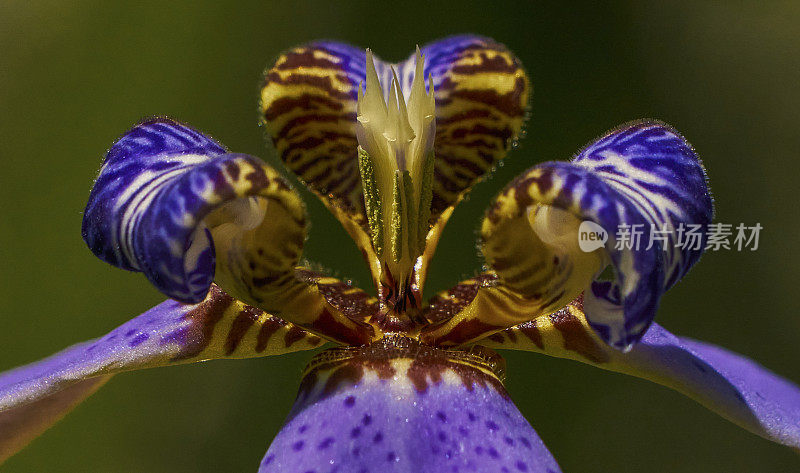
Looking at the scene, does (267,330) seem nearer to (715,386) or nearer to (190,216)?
(190,216)

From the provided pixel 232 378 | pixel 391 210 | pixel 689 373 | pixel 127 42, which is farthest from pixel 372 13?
pixel 689 373

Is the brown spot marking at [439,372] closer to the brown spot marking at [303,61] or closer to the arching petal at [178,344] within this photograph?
the arching petal at [178,344]

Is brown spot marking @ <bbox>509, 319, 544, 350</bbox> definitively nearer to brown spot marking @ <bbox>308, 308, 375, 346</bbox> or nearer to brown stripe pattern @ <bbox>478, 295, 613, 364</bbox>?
brown stripe pattern @ <bbox>478, 295, 613, 364</bbox>

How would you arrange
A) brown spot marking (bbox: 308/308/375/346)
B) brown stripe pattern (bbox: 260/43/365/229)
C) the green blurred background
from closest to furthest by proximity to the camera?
brown spot marking (bbox: 308/308/375/346) → brown stripe pattern (bbox: 260/43/365/229) → the green blurred background

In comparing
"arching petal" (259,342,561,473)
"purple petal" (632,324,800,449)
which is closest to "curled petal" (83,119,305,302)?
"arching petal" (259,342,561,473)

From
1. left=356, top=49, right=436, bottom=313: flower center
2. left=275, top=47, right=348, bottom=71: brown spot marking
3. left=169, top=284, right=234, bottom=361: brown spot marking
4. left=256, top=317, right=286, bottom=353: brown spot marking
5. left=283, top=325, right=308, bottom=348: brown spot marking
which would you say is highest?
left=275, top=47, right=348, bottom=71: brown spot marking

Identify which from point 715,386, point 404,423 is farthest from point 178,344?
point 715,386

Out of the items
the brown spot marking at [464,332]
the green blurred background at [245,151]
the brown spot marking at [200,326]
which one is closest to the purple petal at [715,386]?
the brown spot marking at [464,332]
